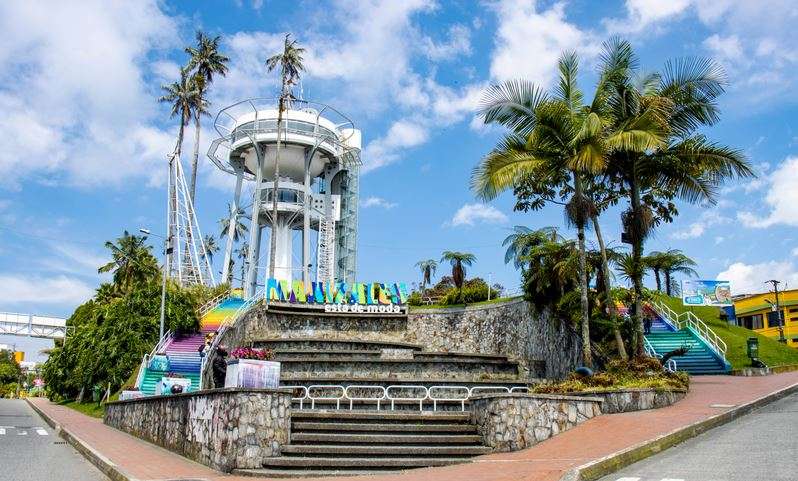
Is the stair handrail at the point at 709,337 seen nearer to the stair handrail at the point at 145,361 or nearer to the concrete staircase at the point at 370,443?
the concrete staircase at the point at 370,443

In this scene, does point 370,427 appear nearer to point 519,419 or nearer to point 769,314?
point 519,419

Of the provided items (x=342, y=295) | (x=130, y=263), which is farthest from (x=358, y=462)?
(x=130, y=263)

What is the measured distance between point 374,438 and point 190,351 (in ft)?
78.5

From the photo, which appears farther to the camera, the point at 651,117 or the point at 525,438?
the point at 651,117

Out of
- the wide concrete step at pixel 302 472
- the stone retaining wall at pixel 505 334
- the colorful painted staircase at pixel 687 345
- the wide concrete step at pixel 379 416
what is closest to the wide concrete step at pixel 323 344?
the stone retaining wall at pixel 505 334

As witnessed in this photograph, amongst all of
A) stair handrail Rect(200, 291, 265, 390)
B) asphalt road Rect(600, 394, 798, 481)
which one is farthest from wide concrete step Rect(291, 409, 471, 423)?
stair handrail Rect(200, 291, 265, 390)

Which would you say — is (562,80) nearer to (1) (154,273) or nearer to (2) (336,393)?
(2) (336,393)

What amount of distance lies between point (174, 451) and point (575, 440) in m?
9.45

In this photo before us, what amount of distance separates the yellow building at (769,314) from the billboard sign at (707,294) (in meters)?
23.1

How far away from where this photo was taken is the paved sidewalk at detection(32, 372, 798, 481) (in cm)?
1084

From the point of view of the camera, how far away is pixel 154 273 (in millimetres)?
58750

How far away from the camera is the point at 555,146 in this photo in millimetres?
22547

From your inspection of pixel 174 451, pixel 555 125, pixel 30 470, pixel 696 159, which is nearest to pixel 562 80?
pixel 555 125

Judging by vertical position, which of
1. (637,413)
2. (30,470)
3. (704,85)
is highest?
(704,85)
